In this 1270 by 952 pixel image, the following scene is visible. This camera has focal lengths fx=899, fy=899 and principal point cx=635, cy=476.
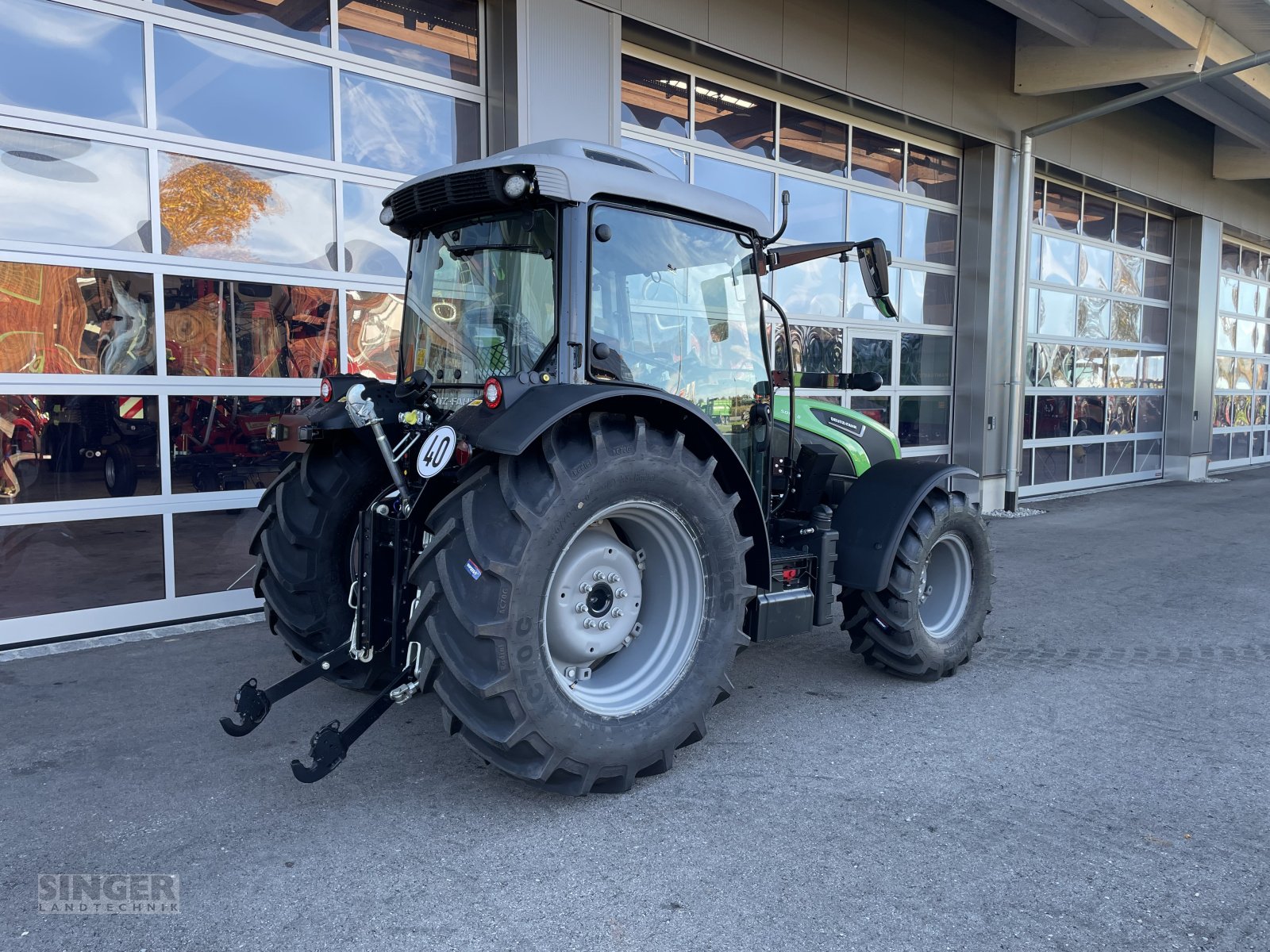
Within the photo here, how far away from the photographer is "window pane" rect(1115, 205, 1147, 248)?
45.8 feet

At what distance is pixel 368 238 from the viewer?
646 cm

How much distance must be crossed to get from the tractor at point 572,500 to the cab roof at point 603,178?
1 cm

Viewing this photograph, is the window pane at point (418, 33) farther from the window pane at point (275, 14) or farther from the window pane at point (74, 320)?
the window pane at point (74, 320)

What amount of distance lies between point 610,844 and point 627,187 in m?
2.32

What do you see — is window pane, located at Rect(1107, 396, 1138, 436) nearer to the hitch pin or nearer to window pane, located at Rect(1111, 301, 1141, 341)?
window pane, located at Rect(1111, 301, 1141, 341)

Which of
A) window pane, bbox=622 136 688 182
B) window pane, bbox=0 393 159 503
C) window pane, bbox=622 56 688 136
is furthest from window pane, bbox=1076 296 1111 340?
window pane, bbox=0 393 159 503

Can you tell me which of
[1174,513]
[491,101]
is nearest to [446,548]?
[491,101]

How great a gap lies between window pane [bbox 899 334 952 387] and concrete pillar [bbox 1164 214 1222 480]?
663 centimetres

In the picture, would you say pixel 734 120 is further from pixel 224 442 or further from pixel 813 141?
pixel 224 442

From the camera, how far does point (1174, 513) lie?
1124 centimetres

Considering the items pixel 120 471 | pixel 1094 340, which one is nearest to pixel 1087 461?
pixel 1094 340

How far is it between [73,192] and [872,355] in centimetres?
799

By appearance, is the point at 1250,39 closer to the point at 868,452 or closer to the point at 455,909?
the point at 868,452

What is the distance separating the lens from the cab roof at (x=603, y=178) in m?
3.15
